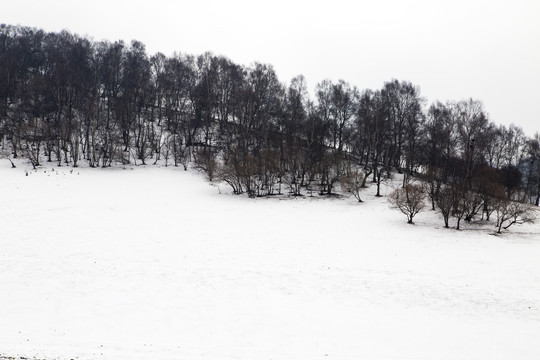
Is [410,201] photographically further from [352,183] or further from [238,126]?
[238,126]

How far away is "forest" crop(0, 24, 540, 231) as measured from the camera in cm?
4525

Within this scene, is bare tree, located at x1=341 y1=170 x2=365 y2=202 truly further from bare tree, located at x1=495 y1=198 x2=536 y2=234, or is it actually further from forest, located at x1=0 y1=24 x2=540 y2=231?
bare tree, located at x1=495 y1=198 x2=536 y2=234

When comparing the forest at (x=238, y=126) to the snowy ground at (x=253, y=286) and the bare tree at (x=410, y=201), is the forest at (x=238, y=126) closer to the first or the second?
the bare tree at (x=410, y=201)

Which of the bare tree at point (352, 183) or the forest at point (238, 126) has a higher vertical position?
the forest at point (238, 126)

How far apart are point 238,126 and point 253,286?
4634cm

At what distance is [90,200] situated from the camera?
32.5 meters

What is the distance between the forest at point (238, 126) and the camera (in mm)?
45250

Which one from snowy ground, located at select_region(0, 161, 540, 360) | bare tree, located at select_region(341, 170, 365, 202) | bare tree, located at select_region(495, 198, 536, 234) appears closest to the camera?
snowy ground, located at select_region(0, 161, 540, 360)

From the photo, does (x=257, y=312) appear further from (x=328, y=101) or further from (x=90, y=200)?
(x=328, y=101)

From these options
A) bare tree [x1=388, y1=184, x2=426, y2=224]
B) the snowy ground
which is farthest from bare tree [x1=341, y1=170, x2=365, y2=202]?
the snowy ground

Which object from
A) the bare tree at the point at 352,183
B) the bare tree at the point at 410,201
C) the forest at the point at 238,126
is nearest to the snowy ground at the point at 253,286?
the bare tree at the point at 410,201

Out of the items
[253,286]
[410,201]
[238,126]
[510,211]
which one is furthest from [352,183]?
[238,126]

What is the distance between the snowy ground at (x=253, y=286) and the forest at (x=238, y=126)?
13.9 metres

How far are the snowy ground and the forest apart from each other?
1394 centimetres
